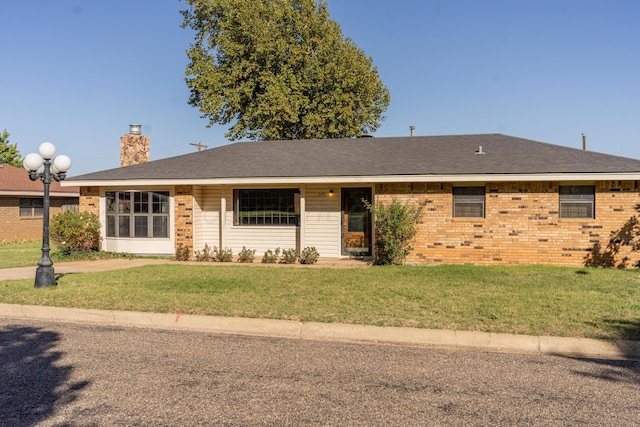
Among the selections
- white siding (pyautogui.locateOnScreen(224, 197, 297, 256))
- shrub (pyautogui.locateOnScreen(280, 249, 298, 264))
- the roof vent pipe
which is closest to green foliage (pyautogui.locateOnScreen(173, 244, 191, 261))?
white siding (pyautogui.locateOnScreen(224, 197, 297, 256))

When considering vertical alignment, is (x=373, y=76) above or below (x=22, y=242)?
above

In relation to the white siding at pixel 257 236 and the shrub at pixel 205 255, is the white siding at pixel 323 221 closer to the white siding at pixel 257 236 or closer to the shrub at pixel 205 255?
the white siding at pixel 257 236

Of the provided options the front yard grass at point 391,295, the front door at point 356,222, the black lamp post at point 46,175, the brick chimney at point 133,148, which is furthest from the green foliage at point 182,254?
the brick chimney at point 133,148

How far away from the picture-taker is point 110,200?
16.2 metres

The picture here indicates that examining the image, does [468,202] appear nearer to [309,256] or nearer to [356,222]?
[356,222]

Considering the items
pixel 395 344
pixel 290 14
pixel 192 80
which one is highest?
pixel 290 14

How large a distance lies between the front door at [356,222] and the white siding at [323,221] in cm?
24

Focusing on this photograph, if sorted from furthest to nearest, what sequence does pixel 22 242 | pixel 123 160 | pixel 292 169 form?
pixel 22 242
pixel 123 160
pixel 292 169

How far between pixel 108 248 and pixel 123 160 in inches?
229

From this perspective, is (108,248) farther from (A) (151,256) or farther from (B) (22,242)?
(B) (22,242)

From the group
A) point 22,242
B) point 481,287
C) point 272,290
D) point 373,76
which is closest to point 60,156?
point 272,290

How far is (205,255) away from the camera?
15.2 metres

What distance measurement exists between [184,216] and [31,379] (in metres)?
11.0

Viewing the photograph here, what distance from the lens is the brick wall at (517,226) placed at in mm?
12875
